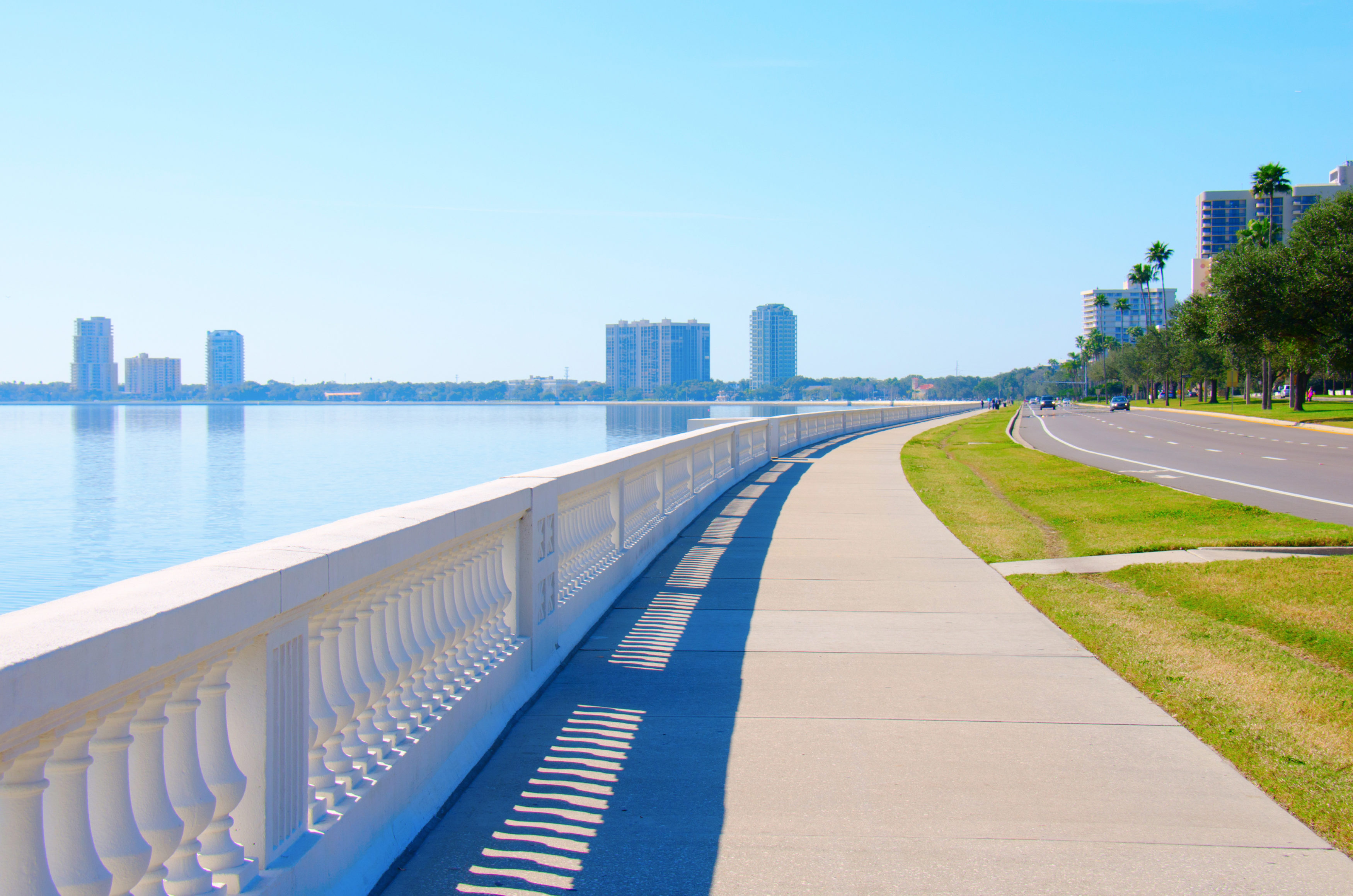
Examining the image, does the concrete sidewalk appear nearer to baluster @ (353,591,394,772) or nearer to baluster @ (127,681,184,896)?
baluster @ (353,591,394,772)

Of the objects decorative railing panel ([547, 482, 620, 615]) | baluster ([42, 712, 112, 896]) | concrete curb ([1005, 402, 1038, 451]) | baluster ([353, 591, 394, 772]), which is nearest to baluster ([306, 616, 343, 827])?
baluster ([353, 591, 394, 772])

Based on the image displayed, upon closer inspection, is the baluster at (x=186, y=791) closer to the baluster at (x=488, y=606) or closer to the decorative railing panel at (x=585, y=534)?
the baluster at (x=488, y=606)

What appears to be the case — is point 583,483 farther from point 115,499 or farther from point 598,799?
point 115,499

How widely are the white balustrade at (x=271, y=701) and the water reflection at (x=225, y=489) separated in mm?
25300

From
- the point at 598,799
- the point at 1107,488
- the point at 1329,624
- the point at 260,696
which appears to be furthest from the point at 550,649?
the point at 1107,488

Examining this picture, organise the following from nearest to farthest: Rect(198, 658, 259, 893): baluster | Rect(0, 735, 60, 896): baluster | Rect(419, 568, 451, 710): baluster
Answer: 1. Rect(0, 735, 60, 896): baluster
2. Rect(198, 658, 259, 893): baluster
3. Rect(419, 568, 451, 710): baluster

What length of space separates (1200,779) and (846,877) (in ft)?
6.74

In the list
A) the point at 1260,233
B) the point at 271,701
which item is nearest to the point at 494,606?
the point at 271,701

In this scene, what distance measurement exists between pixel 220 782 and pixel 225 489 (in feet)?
136

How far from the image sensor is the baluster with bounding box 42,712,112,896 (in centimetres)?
230

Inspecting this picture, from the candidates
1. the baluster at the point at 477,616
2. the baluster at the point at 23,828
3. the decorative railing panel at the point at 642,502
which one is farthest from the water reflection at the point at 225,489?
the baluster at the point at 23,828

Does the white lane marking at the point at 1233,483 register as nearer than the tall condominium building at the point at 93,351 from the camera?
Yes

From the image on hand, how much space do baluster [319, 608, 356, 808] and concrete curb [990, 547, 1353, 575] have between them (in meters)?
7.82

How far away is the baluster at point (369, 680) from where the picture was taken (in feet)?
12.9
